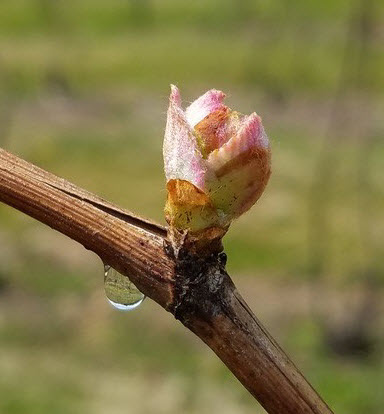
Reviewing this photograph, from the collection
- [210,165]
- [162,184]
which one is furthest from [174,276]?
[162,184]

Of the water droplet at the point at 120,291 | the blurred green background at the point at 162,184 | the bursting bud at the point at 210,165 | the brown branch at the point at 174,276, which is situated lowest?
the brown branch at the point at 174,276

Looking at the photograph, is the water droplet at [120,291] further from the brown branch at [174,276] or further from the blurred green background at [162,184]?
the blurred green background at [162,184]

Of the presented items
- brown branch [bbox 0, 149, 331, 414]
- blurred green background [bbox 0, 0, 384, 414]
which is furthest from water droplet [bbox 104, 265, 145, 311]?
blurred green background [bbox 0, 0, 384, 414]

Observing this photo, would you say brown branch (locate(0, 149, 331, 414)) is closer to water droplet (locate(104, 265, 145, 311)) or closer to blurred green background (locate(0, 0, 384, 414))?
water droplet (locate(104, 265, 145, 311))

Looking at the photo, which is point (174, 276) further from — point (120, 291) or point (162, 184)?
point (162, 184)

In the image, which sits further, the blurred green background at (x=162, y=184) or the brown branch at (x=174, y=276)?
the blurred green background at (x=162, y=184)

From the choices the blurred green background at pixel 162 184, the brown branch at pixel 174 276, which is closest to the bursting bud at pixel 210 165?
the brown branch at pixel 174 276
